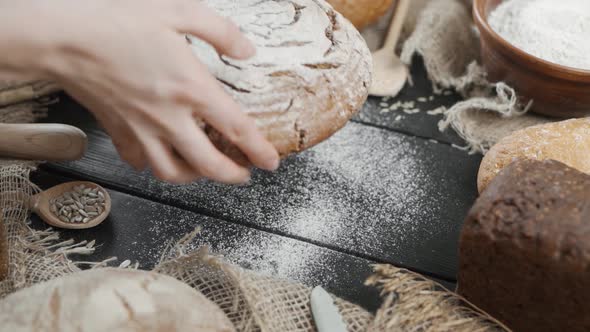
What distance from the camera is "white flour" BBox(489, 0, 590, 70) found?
156cm

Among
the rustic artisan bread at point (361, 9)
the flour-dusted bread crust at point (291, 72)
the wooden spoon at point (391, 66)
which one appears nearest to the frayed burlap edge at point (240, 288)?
the flour-dusted bread crust at point (291, 72)

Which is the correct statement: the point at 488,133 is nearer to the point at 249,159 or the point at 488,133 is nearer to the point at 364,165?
the point at 364,165

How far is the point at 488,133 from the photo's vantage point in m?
1.62

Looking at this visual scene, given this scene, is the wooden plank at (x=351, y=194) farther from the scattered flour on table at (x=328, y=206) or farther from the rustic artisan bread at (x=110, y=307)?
the rustic artisan bread at (x=110, y=307)

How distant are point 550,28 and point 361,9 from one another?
519 mm

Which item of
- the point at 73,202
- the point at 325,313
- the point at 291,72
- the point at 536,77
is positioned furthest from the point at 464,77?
the point at 73,202

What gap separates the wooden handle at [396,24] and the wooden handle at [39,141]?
102 centimetres

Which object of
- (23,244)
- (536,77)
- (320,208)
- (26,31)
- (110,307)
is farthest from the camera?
(536,77)

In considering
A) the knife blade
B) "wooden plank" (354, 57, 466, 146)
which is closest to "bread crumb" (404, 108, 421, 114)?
"wooden plank" (354, 57, 466, 146)

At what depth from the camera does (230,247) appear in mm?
1294

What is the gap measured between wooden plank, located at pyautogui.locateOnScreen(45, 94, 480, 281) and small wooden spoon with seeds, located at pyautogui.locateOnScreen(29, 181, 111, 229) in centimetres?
8

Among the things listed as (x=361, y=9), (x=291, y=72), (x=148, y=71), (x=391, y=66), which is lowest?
(x=391, y=66)

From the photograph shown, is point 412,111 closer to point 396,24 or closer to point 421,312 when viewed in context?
point 396,24

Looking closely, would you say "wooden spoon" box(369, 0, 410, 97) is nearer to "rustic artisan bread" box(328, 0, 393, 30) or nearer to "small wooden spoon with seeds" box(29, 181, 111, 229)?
"rustic artisan bread" box(328, 0, 393, 30)
